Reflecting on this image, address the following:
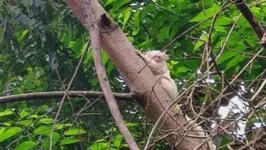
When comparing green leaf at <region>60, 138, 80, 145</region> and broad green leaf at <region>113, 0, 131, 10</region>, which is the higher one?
broad green leaf at <region>113, 0, 131, 10</region>

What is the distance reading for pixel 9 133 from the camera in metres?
2.61

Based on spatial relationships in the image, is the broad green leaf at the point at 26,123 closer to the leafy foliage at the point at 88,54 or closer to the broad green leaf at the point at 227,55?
the leafy foliage at the point at 88,54

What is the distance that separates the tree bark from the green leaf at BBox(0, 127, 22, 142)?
62 cm

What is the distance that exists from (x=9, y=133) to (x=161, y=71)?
625mm

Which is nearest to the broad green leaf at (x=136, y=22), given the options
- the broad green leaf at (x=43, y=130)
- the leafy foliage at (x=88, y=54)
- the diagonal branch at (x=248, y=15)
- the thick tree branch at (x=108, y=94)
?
the leafy foliage at (x=88, y=54)

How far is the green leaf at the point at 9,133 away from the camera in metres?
2.60

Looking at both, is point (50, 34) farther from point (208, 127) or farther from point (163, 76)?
point (208, 127)

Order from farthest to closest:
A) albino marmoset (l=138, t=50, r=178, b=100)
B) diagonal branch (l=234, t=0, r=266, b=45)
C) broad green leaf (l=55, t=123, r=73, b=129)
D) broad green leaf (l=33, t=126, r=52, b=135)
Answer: broad green leaf (l=55, t=123, r=73, b=129) → broad green leaf (l=33, t=126, r=52, b=135) → albino marmoset (l=138, t=50, r=178, b=100) → diagonal branch (l=234, t=0, r=266, b=45)

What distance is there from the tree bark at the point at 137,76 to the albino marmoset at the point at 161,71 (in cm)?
4

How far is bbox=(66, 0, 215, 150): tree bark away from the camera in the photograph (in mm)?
2107

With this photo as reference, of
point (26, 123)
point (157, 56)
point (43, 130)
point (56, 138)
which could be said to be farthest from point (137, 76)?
point (26, 123)

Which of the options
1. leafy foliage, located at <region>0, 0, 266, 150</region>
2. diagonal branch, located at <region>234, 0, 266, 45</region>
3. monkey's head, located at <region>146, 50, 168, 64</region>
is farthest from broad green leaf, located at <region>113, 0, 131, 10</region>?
A: diagonal branch, located at <region>234, 0, 266, 45</region>

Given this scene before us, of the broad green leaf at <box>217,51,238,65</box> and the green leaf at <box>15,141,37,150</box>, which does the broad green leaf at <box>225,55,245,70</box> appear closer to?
the broad green leaf at <box>217,51,238,65</box>

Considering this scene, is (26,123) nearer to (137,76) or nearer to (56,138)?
(56,138)
